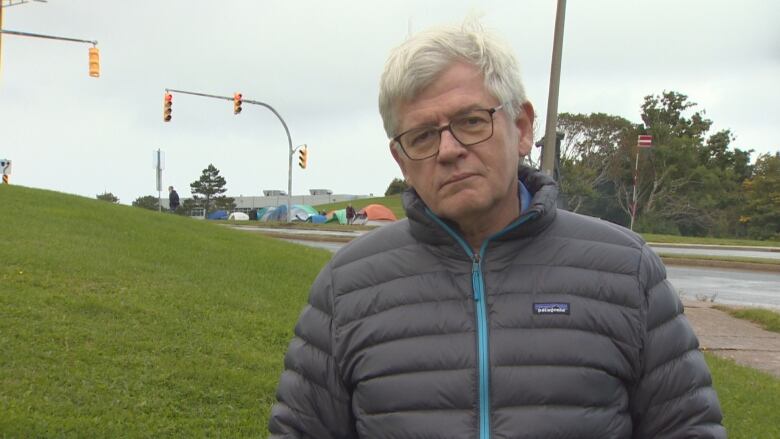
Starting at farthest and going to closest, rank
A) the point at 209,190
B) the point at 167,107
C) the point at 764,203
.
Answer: the point at 209,190, the point at 764,203, the point at 167,107

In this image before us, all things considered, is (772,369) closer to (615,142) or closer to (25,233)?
(25,233)

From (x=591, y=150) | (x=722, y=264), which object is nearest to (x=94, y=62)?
(x=722, y=264)

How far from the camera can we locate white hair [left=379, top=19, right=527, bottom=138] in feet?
5.87

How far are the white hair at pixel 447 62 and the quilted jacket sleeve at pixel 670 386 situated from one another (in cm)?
60

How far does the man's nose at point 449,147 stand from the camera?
1783 mm

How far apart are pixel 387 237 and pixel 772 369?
6020mm

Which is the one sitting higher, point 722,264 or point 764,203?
point 764,203

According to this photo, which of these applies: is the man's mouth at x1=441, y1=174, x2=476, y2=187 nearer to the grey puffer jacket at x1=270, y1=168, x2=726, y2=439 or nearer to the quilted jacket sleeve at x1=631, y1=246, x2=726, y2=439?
the grey puffer jacket at x1=270, y1=168, x2=726, y2=439

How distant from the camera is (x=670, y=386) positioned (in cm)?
172

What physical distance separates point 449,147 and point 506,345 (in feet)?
1.63

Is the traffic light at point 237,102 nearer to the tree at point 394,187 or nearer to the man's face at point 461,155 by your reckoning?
the man's face at point 461,155

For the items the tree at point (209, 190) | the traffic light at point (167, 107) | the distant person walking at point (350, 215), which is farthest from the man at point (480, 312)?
the tree at point (209, 190)

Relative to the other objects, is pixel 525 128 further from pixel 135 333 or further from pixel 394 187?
pixel 394 187

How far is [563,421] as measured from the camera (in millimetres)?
1669
